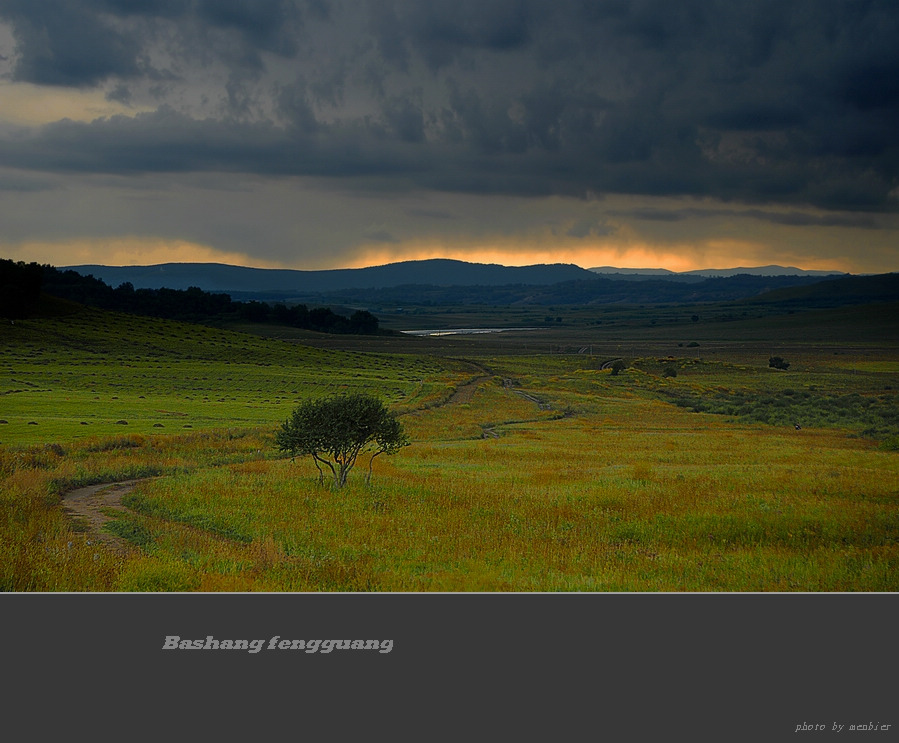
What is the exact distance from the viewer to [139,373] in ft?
112

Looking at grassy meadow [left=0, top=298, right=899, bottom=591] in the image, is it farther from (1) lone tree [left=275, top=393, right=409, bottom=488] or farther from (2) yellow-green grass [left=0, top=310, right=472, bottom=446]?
(1) lone tree [left=275, top=393, right=409, bottom=488]

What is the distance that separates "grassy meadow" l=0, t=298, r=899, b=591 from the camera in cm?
851

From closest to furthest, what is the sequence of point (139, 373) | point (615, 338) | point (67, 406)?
point (67, 406) < point (139, 373) < point (615, 338)

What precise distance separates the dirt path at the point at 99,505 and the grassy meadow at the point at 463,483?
0.93 feet

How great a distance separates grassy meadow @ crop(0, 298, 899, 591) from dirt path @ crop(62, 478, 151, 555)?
0.93 feet

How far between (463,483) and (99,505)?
25.3 ft

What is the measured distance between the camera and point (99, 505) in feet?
47.2

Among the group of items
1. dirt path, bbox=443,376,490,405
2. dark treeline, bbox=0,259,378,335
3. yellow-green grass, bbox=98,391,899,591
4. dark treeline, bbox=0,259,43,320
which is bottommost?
dirt path, bbox=443,376,490,405

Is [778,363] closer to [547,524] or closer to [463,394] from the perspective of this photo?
[463,394]

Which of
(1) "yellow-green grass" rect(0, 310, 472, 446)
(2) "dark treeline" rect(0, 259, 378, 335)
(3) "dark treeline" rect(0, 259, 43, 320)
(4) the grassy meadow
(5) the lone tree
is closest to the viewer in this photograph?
(4) the grassy meadow

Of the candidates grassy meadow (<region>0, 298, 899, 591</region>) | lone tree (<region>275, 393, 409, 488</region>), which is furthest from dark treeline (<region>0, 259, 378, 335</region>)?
lone tree (<region>275, 393, 409, 488</region>)
